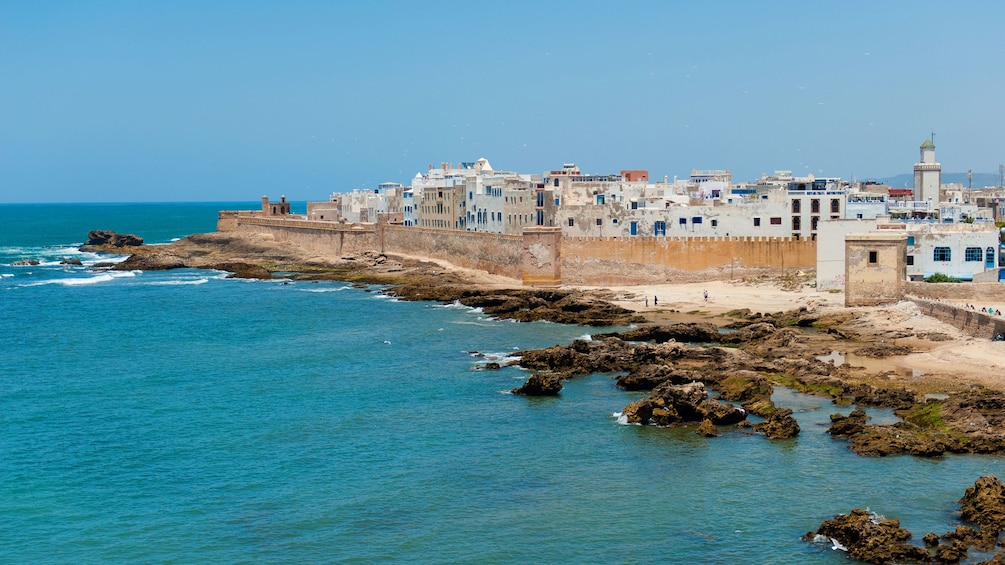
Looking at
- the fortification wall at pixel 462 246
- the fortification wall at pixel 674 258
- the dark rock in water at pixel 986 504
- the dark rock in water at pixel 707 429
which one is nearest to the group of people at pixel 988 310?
the dark rock in water at pixel 707 429

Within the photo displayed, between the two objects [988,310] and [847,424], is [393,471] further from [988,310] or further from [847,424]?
[988,310]

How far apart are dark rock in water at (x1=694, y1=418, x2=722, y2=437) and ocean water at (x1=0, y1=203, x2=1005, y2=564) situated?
0.98 feet

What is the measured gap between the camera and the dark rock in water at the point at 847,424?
2525 cm

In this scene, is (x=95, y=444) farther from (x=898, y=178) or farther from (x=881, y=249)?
(x=898, y=178)

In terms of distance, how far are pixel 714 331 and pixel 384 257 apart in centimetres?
4001

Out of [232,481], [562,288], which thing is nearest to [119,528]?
[232,481]

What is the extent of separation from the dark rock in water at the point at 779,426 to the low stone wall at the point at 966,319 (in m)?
10.1

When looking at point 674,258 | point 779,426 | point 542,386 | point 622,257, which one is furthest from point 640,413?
point 622,257

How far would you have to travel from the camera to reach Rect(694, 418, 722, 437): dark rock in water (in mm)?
26078

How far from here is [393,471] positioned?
2422 centimetres

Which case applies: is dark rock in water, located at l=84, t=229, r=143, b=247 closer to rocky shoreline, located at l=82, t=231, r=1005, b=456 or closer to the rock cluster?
rocky shoreline, located at l=82, t=231, r=1005, b=456

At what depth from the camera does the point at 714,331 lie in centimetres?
3891

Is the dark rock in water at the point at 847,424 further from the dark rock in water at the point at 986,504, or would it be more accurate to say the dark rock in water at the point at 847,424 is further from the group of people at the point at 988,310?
the group of people at the point at 988,310

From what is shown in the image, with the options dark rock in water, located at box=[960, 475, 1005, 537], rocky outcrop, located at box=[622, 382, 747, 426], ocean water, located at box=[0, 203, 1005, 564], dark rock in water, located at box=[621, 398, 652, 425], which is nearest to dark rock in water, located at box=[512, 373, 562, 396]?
ocean water, located at box=[0, 203, 1005, 564]
